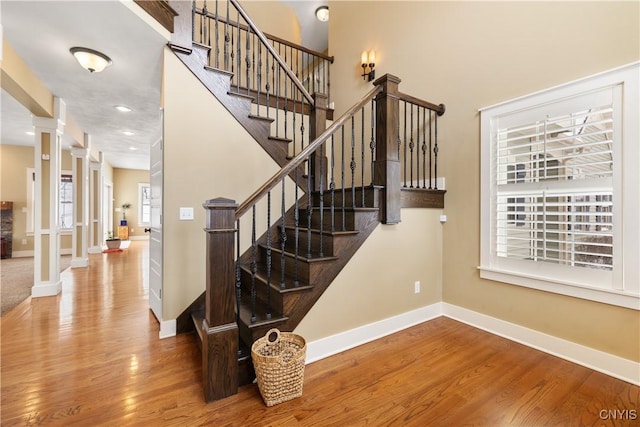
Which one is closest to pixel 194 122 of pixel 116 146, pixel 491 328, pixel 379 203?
pixel 379 203

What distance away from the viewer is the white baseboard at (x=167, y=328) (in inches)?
99.3

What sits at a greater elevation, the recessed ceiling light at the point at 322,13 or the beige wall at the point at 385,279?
the recessed ceiling light at the point at 322,13

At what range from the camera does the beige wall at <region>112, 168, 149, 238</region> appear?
10.0 meters

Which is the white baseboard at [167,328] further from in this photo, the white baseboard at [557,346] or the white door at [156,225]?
the white baseboard at [557,346]

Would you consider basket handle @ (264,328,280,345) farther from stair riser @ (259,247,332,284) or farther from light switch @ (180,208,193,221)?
light switch @ (180,208,193,221)

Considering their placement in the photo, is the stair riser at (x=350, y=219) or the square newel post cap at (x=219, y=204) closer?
the square newel post cap at (x=219, y=204)

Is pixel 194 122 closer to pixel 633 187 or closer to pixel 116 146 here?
pixel 633 187

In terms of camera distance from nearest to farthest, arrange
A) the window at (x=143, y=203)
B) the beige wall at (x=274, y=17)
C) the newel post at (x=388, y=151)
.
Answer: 1. the newel post at (x=388, y=151)
2. the beige wall at (x=274, y=17)
3. the window at (x=143, y=203)

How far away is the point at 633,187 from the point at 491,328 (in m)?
1.55

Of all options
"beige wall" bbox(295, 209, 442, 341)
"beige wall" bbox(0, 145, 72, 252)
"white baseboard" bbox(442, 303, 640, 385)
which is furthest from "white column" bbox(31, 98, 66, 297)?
"white baseboard" bbox(442, 303, 640, 385)

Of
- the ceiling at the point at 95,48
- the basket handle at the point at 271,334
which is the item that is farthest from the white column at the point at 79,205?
the basket handle at the point at 271,334

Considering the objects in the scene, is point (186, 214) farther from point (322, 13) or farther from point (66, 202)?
point (66, 202)

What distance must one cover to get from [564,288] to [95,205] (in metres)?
9.04

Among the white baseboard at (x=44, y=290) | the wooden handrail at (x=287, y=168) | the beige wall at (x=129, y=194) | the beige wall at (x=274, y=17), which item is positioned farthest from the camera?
the beige wall at (x=129, y=194)
